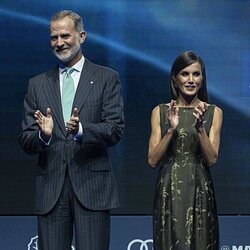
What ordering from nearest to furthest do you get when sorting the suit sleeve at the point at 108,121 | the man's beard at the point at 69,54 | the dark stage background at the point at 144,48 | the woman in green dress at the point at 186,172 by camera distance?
the suit sleeve at the point at 108,121
the man's beard at the point at 69,54
the woman in green dress at the point at 186,172
the dark stage background at the point at 144,48

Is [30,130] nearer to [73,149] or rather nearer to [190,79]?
[73,149]

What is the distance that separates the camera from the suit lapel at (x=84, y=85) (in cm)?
330

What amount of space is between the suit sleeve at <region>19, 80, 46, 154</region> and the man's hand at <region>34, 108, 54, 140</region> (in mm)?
70

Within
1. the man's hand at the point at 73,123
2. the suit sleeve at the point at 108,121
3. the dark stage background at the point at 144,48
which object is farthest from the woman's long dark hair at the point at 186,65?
the dark stage background at the point at 144,48

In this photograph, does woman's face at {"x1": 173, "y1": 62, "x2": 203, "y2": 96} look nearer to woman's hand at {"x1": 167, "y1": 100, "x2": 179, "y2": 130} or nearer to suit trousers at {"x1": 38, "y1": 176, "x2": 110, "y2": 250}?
woman's hand at {"x1": 167, "y1": 100, "x2": 179, "y2": 130}

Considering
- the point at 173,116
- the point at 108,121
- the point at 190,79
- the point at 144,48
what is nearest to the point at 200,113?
the point at 173,116

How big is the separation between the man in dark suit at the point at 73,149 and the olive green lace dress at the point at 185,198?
0.81ft

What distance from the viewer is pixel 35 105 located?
339cm

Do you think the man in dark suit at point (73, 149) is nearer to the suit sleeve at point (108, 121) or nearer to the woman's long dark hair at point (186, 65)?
the suit sleeve at point (108, 121)

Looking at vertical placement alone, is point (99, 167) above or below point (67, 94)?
below

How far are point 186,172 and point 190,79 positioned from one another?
406 millimetres

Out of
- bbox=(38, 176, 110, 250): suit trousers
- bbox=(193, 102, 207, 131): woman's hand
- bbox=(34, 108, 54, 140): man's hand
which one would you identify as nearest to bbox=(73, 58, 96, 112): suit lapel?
bbox=(34, 108, 54, 140): man's hand

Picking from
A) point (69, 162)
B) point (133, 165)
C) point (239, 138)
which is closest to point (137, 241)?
point (133, 165)

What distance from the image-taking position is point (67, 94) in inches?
131
